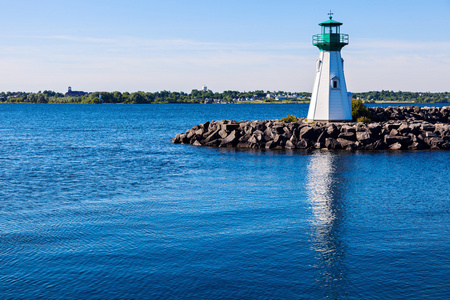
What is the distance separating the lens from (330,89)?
51.1m

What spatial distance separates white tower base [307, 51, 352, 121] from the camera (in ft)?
167

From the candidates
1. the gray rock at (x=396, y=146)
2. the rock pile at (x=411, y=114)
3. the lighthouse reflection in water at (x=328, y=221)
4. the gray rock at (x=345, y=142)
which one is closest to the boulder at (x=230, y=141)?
the gray rock at (x=345, y=142)

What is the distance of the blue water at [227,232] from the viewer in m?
13.7

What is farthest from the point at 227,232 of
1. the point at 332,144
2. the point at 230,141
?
the point at 230,141

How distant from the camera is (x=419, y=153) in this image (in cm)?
4288

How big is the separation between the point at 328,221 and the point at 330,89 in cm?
3259

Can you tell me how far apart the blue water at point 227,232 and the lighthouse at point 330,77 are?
1650 cm

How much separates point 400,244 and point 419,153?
28.2 metres


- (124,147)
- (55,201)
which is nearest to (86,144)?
(124,147)

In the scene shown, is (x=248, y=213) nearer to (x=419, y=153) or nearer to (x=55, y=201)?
(x=55, y=201)

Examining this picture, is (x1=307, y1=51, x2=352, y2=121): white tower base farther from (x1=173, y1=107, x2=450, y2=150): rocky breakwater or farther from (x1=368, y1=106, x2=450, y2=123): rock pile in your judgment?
(x1=368, y1=106, x2=450, y2=123): rock pile

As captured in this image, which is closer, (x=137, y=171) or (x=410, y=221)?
(x=410, y=221)

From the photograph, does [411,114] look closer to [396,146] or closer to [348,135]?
[396,146]

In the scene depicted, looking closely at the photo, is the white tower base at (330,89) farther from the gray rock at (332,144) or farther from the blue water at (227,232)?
the blue water at (227,232)
